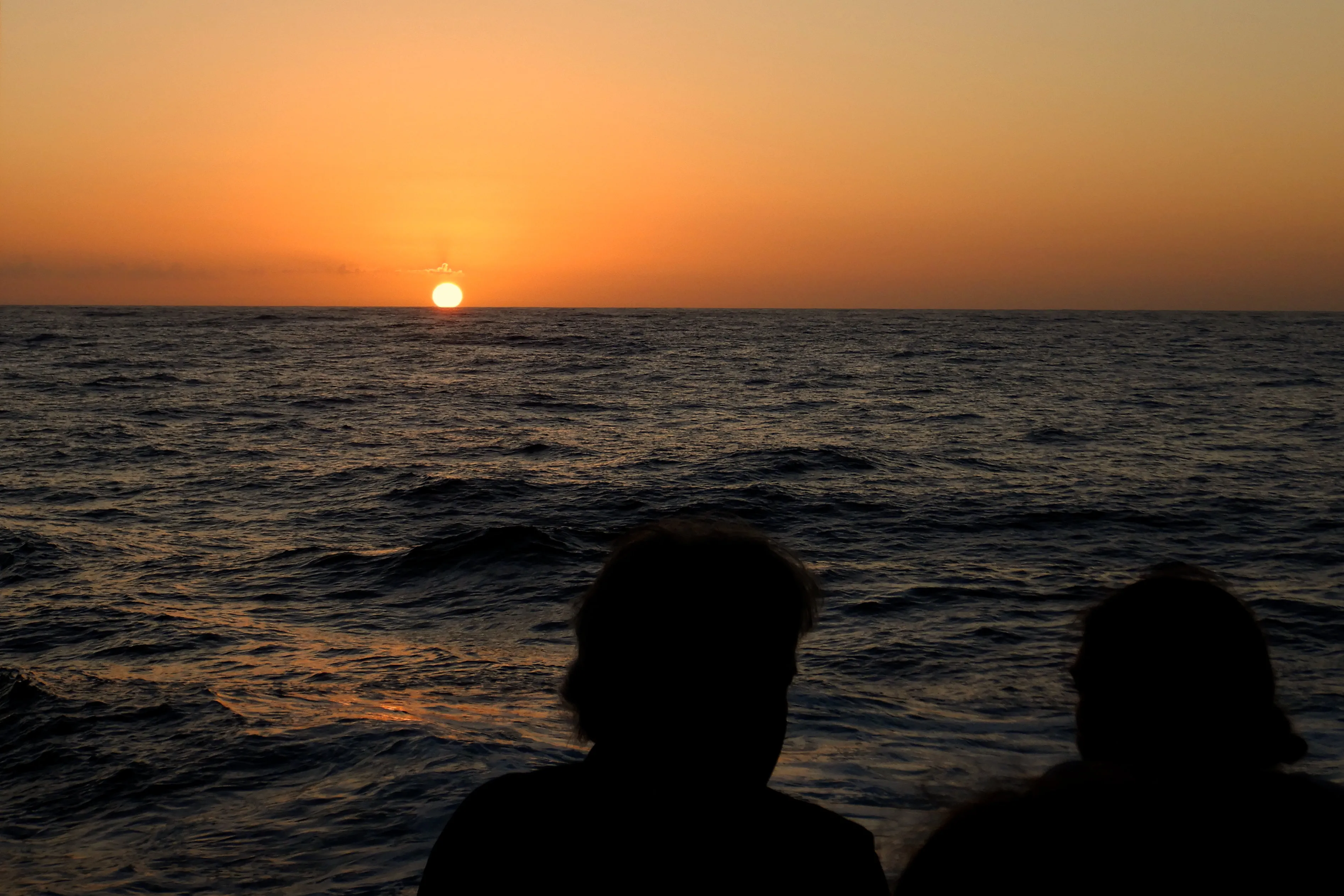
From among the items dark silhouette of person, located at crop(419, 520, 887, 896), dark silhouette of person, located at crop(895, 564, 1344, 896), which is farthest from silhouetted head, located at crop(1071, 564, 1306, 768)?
dark silhouette of person, located at crop(419, 520, 887, 896)

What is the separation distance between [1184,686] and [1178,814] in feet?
0.82

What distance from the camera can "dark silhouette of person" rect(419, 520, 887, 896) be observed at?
4.56 feet

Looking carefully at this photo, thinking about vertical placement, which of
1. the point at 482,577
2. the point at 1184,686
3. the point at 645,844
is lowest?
the point at 482,577

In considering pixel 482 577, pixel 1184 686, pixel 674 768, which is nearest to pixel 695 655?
pixel 674 768

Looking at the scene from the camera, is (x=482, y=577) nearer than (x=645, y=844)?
No

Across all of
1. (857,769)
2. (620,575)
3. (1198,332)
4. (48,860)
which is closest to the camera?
(620,575)

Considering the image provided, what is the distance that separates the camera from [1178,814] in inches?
50.8

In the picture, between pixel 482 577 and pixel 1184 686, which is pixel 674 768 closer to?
pixel 1184 686

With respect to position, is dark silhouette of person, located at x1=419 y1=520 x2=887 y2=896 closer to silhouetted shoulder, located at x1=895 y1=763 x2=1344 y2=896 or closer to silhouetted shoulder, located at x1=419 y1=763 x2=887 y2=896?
silhouetted shoulder, located at x1=419 y1=763 x2=887 y2=896

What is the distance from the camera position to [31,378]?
111 ft

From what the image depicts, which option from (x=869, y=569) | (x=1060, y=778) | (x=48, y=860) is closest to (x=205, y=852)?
(x=48, y=860)

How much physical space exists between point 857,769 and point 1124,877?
17.1 feet

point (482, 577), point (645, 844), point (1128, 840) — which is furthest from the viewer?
point (482, 577)

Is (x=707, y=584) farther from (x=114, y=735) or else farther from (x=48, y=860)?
(x=114, y=735)
